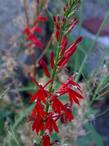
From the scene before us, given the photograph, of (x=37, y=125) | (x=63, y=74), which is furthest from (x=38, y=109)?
(x=63, y=74)

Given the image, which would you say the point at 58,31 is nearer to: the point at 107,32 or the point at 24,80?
the point at 24,80

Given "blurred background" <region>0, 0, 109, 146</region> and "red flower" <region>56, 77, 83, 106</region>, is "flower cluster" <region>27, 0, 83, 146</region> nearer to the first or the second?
"red flower" <region>56, 77, 83, 106</region>

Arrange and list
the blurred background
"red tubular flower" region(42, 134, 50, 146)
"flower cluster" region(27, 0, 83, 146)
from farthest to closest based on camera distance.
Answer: the blurred background < "red tubular flower" region(42, 134, 50, 146) < "flower cluster" region(27, 0, 83, 146)

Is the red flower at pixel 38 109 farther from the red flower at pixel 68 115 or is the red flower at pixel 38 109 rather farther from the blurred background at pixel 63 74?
the blurred background at pixel 63 74

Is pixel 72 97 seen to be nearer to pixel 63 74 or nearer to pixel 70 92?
pixel 70 92

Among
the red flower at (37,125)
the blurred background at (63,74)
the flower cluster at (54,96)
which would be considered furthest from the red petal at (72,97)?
the blurred background at (63,74)

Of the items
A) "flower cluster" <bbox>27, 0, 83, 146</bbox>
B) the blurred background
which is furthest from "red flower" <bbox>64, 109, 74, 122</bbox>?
the blurred background

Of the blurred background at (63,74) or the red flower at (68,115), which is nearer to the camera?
the red flower at (68,115)

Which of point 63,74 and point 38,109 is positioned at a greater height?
point 63,74
